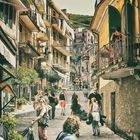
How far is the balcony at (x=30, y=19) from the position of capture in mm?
40331

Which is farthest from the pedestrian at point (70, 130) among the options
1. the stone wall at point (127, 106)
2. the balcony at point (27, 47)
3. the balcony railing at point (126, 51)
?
the balcony at point (27, 47)

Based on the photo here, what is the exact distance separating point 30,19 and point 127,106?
2487 cm

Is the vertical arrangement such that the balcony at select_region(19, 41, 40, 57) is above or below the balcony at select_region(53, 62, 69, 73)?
above

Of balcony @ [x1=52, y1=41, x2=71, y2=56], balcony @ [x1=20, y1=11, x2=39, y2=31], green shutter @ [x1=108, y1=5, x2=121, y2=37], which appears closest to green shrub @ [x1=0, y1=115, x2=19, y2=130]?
green shutter @ [x1=108, y1=5, x2=121, y2=37]

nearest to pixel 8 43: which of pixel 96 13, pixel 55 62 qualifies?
pixel 96 13

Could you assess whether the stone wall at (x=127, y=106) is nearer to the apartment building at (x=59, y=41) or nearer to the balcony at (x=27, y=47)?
the balcony at (x=27, y=47)

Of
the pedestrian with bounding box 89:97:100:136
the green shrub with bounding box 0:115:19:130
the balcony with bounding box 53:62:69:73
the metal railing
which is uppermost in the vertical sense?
the metal railing

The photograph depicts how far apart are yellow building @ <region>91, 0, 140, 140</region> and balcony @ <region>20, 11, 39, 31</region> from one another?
17.3m

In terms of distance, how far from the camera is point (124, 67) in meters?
15.3

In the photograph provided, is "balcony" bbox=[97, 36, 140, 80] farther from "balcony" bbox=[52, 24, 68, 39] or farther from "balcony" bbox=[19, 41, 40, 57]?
"balcony" bbox=[52, 24, 68, 39]

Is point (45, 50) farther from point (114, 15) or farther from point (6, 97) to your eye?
point (114, 15)

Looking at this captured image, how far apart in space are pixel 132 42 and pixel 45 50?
41.3m

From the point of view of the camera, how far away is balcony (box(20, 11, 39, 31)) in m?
40.3

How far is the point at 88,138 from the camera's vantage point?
17906 millimetres
